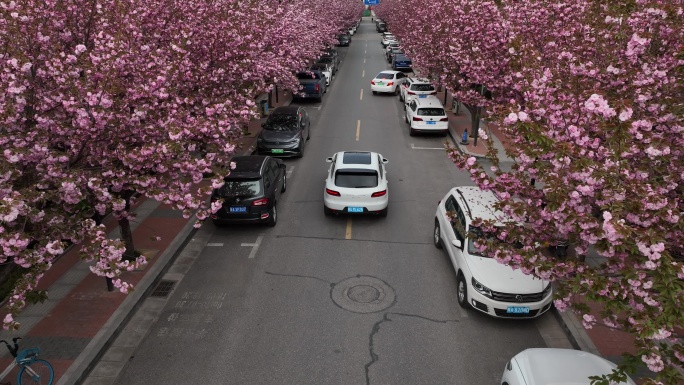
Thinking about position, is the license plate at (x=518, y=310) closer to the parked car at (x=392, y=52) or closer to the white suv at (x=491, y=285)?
the white suv at (x=491, y=285)

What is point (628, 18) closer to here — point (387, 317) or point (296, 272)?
point (387, 317)

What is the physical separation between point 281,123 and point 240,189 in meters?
7.60

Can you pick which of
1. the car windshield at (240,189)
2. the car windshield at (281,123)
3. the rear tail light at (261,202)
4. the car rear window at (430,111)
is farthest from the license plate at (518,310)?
Answer: the car rear window at (430,111)

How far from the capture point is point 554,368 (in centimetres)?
655

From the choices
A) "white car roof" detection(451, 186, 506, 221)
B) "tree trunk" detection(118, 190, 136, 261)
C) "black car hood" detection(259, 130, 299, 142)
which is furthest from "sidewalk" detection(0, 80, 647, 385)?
"black car hood" detection(259, 130, 299, 142)

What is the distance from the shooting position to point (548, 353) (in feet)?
22.7

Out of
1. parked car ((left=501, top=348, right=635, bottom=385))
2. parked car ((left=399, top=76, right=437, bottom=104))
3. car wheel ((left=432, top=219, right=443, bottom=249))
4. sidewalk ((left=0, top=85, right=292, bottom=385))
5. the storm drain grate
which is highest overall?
parked car ((left=399, top=76, right=437, bottom=104))

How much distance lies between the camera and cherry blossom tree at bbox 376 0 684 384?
495cm

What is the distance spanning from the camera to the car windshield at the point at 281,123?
18.9 meters

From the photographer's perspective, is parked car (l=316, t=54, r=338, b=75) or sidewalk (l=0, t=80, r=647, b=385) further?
parked car (l=316, t=54, r=338, b=75)

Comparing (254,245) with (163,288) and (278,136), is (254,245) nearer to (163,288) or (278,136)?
(163,288)

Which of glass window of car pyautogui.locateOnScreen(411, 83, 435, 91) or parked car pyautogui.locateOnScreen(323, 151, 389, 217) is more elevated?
glass window of car pyautogui.locateOnScreen(411, 83, 435, 91)

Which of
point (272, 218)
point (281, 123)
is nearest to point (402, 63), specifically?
point (281, 123)

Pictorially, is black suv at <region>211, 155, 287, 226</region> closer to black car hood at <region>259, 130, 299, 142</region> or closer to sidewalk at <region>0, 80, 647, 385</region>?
sidewalk at <region>0, 80, 647, 385</region>
